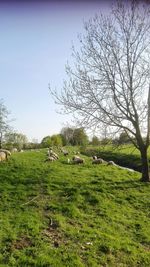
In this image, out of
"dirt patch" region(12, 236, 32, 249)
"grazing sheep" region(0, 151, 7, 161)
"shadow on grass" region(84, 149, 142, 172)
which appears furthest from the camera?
"shadow on grass" region(84, 149, 142, 172)

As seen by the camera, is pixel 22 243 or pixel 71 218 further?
pixel 71 218

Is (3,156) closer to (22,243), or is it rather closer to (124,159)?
(22,243)

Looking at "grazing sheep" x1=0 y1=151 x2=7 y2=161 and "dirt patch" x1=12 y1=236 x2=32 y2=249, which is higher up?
"grazing sheep" x1=0 y1=151 x2=7 y2=161

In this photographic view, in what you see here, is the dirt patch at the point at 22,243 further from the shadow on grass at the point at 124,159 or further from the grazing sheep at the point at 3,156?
the shadow on grass at the point at 124,159

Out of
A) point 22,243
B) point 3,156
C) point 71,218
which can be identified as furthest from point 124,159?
point 22,243

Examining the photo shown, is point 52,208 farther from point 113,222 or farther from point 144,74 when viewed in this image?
point 144,74

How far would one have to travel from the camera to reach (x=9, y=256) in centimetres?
1009

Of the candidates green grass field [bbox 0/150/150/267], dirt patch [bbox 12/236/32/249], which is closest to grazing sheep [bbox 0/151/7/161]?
green grass field [bbox 0/150/150/267]

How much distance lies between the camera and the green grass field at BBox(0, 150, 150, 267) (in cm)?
1081

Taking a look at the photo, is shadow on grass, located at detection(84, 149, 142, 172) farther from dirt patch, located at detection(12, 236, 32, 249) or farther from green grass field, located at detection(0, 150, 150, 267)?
dirt patch, located at detection(12, 236, 32, 249)

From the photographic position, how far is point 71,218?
46.2ft

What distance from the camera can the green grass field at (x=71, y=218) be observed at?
35.5 feet

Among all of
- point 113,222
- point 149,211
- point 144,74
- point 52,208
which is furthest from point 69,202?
point 144,74

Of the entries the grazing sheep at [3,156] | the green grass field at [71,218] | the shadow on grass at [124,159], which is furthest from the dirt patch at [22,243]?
the shadow on grass at [124,159]
